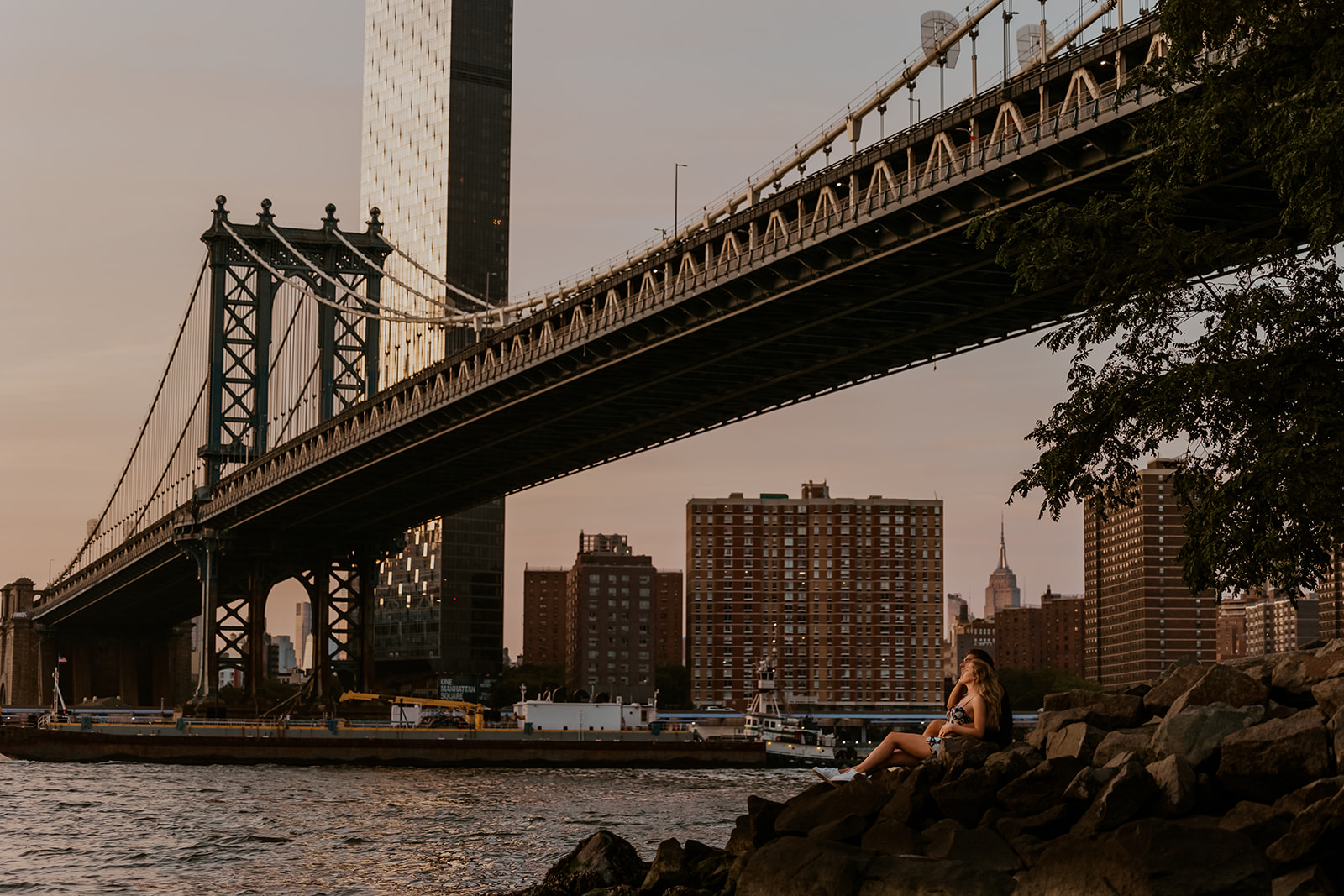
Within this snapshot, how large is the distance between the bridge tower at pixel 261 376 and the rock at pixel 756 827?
7775 cm

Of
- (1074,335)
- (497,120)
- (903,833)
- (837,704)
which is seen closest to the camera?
(903,833)

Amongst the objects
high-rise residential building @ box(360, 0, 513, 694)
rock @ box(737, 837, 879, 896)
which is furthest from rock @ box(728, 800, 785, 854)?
high-rise residential building @ box(360, 0, 513, 694)

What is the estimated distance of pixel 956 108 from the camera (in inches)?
1619

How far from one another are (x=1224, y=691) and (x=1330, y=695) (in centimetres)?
127

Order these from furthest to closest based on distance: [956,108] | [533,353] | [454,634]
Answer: [454,634] < [533,353] < [956,108]

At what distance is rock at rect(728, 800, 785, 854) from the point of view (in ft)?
58.7

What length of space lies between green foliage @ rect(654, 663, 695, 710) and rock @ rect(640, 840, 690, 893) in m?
161

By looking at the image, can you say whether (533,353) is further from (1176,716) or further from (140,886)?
(1176,716)

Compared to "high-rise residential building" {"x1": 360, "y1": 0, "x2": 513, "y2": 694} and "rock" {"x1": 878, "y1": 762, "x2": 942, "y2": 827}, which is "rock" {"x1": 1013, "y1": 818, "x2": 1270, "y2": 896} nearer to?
"rock" {"x1": 878, "y1": 762, "x2": 942, "y2": 827}

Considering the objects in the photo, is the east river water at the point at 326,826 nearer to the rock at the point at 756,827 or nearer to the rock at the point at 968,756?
the rock at the point at 756,827

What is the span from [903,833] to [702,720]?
387ft

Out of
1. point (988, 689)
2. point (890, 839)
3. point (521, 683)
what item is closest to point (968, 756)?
point (988, 689)

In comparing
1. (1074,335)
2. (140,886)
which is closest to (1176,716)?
(1074,335)

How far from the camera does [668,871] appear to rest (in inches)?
753
